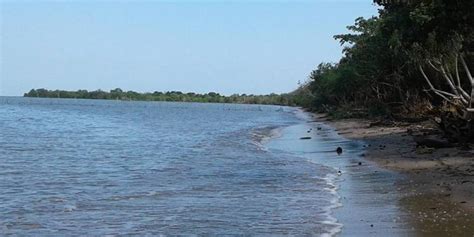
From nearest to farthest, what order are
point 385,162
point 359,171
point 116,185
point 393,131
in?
point 116,185 < point 359,171 < point 385,162 < point 393,131

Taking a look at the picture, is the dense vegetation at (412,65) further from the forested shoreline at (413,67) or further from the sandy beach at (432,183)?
the sandy beach at (432,183)

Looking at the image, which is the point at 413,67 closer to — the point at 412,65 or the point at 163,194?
the point at 412,65

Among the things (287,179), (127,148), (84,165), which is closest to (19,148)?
(127,148)

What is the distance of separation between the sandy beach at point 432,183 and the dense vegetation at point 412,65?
171 cm

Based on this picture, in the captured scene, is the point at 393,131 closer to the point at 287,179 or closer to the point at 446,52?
the point at 446,52

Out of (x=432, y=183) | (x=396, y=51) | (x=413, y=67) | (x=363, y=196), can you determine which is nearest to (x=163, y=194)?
(x=363, y=196)

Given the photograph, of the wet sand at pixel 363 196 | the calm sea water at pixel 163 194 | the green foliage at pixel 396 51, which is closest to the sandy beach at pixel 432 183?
the wet sand at pixel 363 196

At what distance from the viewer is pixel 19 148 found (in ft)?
83.8

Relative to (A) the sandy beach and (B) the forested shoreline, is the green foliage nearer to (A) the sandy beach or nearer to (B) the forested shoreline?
(B) the forested shoreline

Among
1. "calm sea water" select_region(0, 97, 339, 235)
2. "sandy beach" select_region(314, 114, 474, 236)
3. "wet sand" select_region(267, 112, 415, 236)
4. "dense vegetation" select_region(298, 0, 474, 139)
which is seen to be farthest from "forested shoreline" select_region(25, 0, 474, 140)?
"calm sea water" select_region(0, 97, 339, 235)

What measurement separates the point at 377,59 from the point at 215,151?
18.2 meters

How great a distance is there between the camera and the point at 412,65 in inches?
1319

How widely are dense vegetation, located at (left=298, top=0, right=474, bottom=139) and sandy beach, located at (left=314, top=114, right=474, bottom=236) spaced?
171 centimetres

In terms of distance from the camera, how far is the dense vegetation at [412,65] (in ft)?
57.7
